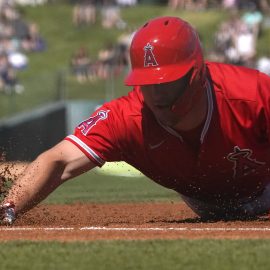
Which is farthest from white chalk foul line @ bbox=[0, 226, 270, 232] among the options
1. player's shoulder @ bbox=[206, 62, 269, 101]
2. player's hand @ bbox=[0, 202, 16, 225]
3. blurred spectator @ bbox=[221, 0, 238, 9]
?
blurred spectator @ bbox=[221, 0, 238, 9]

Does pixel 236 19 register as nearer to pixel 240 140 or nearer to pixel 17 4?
pixel 17 4

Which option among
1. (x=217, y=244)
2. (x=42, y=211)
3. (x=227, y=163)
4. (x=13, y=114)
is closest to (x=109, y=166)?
(x=13, y=114)

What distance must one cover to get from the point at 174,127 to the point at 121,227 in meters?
0.91

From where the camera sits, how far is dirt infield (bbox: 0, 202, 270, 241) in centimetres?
611

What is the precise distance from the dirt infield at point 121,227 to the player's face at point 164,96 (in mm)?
837

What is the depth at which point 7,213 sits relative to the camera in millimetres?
7000

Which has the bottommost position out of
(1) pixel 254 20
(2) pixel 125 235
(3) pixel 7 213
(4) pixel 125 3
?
(4) pixel 125 3

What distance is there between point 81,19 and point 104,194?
18570 millimetres

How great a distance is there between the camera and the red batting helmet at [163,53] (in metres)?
6.18

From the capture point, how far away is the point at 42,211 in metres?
9.30

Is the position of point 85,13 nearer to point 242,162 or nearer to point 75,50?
point 75,50

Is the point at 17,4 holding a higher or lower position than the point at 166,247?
lower

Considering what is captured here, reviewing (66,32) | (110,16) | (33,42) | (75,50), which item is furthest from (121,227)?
(66,32)

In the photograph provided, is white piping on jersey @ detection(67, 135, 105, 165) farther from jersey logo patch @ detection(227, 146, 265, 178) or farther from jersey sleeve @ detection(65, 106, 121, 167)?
jersey logo patch @ detection(227, 146, 265, 178)
